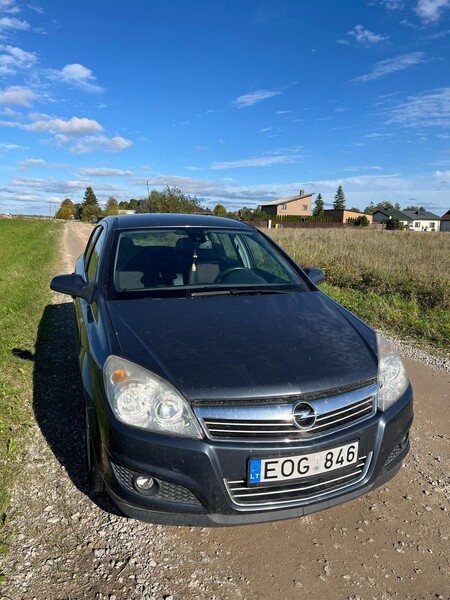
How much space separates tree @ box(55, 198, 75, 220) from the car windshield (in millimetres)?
134185

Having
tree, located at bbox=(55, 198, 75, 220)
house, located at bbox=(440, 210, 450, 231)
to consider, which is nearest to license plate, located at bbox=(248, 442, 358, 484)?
house, located at bbox=(440, 210, 450, 231)

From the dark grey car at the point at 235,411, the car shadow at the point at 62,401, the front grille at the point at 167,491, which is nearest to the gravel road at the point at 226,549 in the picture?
the car shadow at the point at 62,401

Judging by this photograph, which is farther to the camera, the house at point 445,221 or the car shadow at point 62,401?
the house at point 445,221

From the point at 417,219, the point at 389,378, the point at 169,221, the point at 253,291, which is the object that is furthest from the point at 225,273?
the point at 417,219

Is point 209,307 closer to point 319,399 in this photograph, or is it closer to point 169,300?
point 169,300

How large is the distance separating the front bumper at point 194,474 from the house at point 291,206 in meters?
98.2

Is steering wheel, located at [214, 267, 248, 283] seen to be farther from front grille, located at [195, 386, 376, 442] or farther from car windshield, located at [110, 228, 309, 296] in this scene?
front grille, located at [195, 386, 376, 442]

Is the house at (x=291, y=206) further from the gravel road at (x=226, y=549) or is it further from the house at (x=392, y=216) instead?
the gravel road at (x=226, y=549)

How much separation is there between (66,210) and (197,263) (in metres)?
Result: 139

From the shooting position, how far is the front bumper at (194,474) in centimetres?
192

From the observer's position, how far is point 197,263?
11.3ft

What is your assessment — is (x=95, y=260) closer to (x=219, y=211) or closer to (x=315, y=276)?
(x=315, y=276)

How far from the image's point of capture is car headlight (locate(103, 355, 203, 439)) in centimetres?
196

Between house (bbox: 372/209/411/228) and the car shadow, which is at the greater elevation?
house (bbox: 372/209/411/228)
